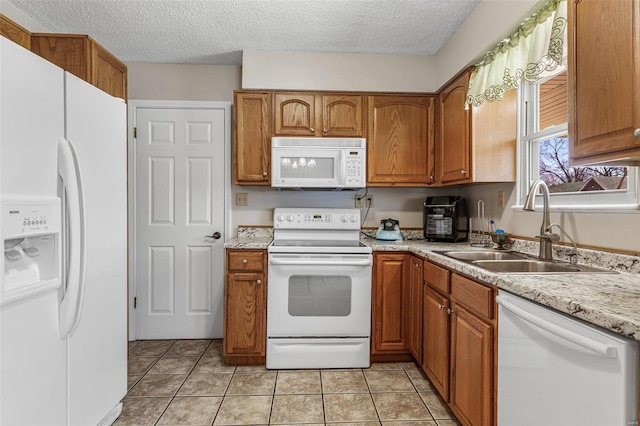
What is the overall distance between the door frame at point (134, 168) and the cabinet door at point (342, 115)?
2.87 feet

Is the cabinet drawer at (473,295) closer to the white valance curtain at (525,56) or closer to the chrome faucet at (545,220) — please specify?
the chrome faucet at (545,220)

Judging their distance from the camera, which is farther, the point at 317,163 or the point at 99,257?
the point at 317,163

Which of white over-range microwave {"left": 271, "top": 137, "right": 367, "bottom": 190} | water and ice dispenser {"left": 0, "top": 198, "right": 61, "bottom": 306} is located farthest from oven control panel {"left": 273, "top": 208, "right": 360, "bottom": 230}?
water and ice dispenser {"left": 0, "top": 198, "right": 61, "bottom": 306}

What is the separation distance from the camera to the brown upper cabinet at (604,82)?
102 cm

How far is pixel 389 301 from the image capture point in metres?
2.39

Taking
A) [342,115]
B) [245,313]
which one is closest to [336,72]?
[342,115]

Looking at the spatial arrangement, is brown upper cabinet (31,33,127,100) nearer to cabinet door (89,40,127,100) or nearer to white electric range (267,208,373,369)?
cabinet door (89,40,127,100)

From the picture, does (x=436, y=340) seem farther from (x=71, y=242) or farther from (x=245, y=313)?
(x=71, y=242)

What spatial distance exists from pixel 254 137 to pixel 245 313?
1.34 m

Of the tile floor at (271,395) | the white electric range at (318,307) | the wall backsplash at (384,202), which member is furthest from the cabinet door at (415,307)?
the wall backsplash at (384,202)

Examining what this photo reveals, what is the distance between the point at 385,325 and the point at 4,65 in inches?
92.8

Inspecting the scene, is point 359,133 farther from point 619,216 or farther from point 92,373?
point 92,373

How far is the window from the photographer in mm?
1505

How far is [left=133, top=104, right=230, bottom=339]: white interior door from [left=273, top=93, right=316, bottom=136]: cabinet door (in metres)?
0.55
